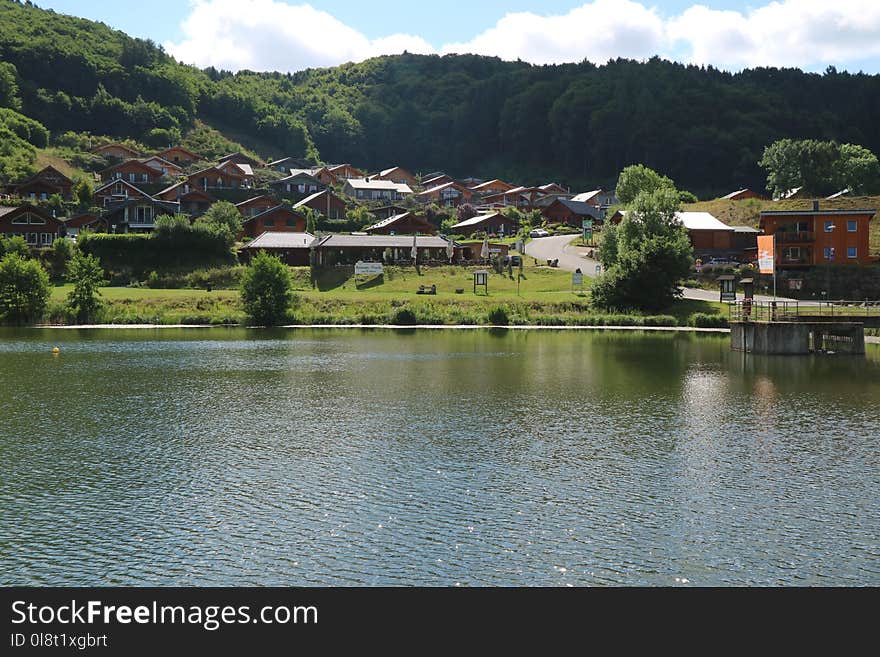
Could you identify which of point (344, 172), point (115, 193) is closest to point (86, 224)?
point (115, 193)

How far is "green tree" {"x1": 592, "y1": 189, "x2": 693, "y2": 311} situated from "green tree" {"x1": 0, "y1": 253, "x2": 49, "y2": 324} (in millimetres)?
Result: 50704

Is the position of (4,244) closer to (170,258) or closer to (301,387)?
(170,258)

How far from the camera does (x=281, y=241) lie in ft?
338

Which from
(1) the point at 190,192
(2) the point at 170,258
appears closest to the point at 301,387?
(2) the point at 170,258

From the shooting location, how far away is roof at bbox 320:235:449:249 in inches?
3932

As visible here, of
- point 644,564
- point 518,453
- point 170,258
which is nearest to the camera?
point 644,564

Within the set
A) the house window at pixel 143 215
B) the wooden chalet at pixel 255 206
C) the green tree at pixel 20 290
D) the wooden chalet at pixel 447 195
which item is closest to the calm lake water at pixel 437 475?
the green tree at pixel 20 290

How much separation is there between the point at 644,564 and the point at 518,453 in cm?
1093

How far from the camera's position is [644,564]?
768 inches

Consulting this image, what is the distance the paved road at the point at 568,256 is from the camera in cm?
8569

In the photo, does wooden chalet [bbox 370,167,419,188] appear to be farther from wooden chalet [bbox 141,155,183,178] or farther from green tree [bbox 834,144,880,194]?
green tree [bbox 834,144,880,194]

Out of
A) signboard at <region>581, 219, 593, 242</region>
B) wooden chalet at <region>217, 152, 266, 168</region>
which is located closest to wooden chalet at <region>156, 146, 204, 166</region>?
wooden chalet at <region>217, 152, 266, 168</region>

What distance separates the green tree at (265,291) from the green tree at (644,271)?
2886 centimetres

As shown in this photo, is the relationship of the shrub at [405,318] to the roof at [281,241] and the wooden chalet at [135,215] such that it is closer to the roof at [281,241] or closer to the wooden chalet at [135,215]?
the roof at [281,241]
